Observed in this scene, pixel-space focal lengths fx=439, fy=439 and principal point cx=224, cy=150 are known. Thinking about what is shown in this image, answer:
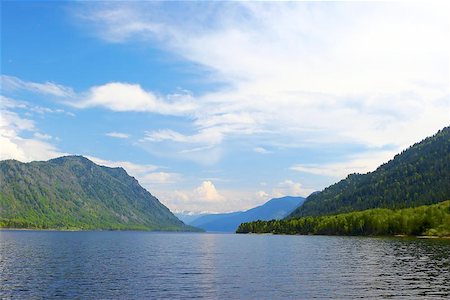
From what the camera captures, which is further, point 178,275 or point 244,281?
point 178,275

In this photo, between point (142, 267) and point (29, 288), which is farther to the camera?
point (142, 267)

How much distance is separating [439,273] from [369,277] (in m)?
16.2

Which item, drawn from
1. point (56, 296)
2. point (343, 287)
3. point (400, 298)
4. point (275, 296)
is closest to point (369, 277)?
point (343, 287)

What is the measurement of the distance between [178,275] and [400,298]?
48915 mm

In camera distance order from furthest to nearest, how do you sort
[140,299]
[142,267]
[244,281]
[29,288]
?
[142,267]
[244,281]
[29,288]
[140,299]

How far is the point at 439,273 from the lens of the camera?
9638cm

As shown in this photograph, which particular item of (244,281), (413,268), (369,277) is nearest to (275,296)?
(244,281)

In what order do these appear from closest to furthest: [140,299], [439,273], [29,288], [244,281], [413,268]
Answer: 1. [140,299]
2. [29,288]
3. [244,281]
4. [439,273]
5. [413,268]

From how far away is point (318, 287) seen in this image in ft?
266

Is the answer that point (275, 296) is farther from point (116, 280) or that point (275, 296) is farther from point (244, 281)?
point (116, 280)

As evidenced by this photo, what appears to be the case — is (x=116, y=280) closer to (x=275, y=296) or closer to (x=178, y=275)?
(x=178, y=275)

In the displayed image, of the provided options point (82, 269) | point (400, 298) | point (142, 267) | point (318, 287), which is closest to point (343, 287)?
point (318, 287)

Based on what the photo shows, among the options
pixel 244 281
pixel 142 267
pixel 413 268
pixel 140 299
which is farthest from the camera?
pixel 142 267

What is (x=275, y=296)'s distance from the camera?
72.1m
